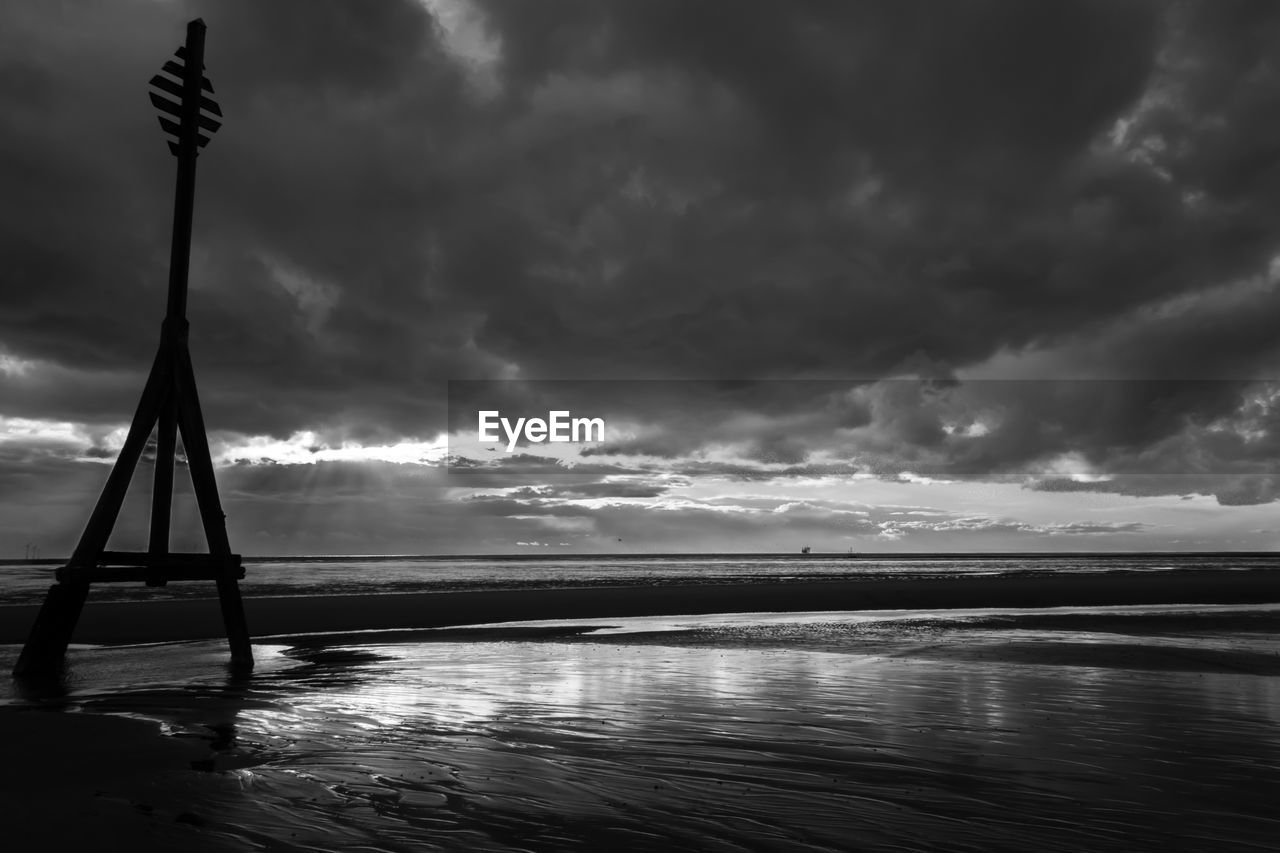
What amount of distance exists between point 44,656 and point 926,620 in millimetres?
22527

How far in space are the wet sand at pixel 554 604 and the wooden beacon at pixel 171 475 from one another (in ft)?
23.7

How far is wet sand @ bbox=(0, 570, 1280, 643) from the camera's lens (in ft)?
75.5

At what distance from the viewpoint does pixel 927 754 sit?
7.91m

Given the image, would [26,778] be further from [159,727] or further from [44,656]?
[44,656]

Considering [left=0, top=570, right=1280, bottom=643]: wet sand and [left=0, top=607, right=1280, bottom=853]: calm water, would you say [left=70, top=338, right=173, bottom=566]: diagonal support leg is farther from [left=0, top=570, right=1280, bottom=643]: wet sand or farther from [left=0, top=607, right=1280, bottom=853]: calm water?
[left=0, top=570, right=1280, bottom=643]: wet sand

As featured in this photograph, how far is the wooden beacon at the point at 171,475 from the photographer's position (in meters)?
13.0

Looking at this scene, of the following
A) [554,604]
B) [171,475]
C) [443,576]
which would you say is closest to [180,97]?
[171,475]

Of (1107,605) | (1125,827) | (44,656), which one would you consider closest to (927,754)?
(1125,827)

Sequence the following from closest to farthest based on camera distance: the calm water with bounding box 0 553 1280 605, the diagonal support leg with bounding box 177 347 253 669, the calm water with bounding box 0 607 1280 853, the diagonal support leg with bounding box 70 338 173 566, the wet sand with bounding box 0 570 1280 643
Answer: the calm water with bounding box 0 607 1280 853, the diagonal support leg with bounding box 70 338 173 566, the diagonal support leg with bounding box 177 347 253 669, the wet sand with bounding box 0 570 1280 643, the calm water with bounding box 0 553 1280 605

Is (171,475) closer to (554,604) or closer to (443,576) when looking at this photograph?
(554,604)

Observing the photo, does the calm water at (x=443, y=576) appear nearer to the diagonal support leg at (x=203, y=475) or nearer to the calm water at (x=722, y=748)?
the diagonal support leg at (x=203, y=475)

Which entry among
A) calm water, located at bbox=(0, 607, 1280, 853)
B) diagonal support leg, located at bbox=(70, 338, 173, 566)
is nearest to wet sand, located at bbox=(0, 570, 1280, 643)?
calm water, located at bbox=(0, 607, 1280, 853)

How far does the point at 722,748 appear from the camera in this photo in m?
8.19

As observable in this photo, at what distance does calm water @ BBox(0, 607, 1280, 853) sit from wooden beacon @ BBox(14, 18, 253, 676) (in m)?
0.99
